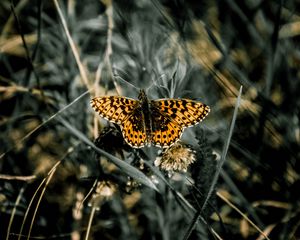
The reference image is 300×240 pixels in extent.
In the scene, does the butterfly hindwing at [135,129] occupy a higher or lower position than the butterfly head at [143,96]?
lower

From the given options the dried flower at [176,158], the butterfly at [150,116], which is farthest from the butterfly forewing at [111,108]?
the dried flower at [176,158]

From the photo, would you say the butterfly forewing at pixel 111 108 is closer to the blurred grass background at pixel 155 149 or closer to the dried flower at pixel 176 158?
the blurred grass background at pixel 155 149

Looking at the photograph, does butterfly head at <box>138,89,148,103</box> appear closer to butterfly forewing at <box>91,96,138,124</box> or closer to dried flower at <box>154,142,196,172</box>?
butterfly forewing at <box>91,96,138,124</box>

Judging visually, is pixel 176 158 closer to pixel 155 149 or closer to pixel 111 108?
pixel 155 149

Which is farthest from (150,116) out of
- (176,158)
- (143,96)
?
(176,158)

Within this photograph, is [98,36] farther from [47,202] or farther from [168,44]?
[47,202]

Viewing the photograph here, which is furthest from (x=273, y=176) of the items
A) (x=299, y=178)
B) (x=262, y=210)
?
(x=262, y=210)

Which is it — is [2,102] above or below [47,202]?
above
